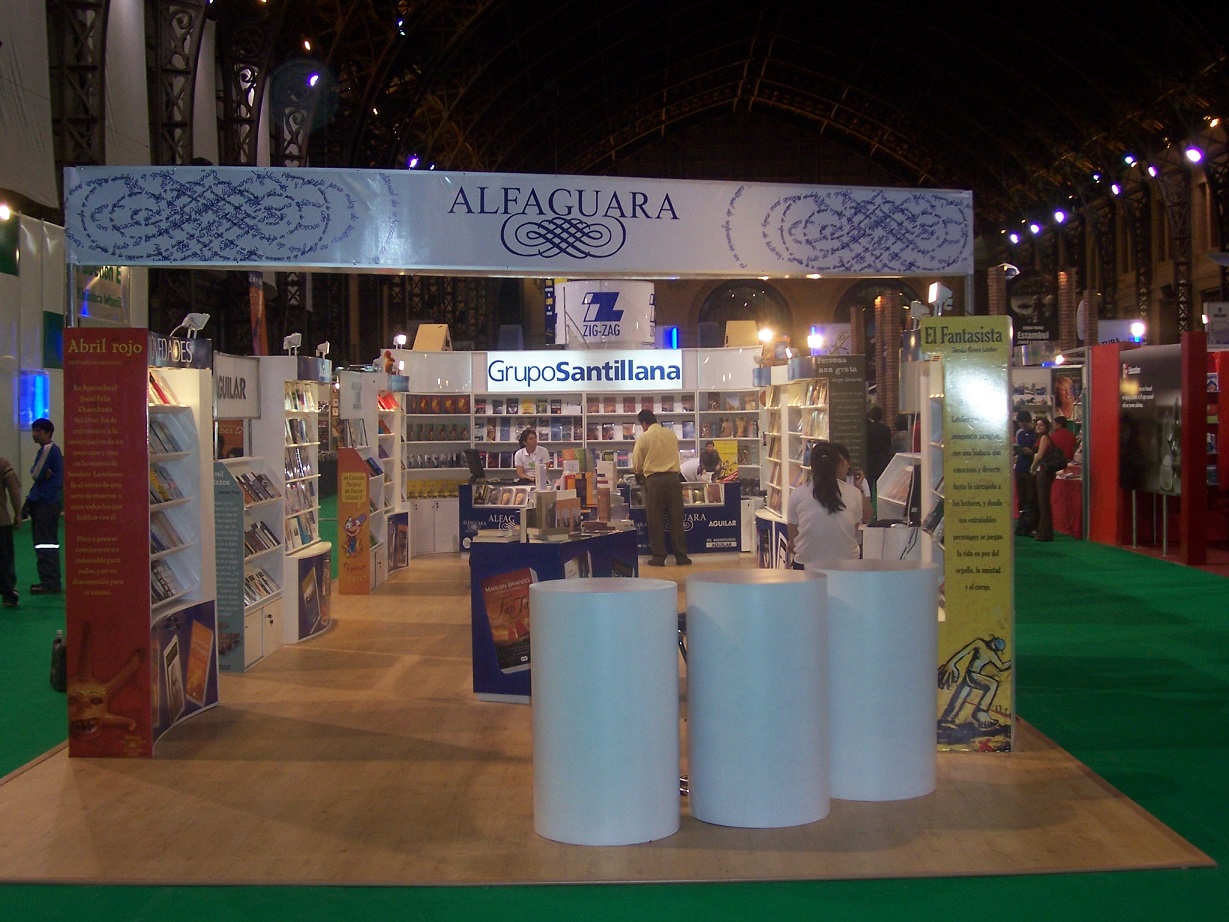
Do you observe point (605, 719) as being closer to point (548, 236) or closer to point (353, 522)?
point (548, 236)

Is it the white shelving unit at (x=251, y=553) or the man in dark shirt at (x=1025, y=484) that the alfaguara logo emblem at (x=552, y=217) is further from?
the man in dark shirt at (x=1025, y=484)

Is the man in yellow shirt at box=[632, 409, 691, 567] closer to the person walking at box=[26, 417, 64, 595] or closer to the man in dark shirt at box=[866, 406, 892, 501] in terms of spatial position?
the man in dark shirt at box=[866, 406, 892, 501]

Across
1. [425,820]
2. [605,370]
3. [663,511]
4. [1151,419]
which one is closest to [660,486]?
[663,511]

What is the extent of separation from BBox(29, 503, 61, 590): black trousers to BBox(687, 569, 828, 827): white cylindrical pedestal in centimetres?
759

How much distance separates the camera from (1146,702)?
6289 mm

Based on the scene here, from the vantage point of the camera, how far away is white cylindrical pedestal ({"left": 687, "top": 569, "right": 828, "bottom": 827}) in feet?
14.2

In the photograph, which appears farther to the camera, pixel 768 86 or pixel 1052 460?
pixel 768 86

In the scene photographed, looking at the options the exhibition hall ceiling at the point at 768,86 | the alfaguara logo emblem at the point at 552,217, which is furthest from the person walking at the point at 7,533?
the exhibition hall ceiling at the point at 768,86

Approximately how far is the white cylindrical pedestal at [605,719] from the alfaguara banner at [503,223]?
211 cm

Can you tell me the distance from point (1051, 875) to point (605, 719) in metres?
1.54

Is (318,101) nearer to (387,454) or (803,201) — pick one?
(387,454)

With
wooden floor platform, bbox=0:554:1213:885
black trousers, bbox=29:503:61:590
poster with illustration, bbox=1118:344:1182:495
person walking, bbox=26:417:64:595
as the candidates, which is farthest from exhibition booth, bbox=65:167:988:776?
poster with illustration, bbox=1118:344:1182:495

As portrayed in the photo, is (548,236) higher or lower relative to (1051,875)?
higher

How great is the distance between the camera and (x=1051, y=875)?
3.90m
